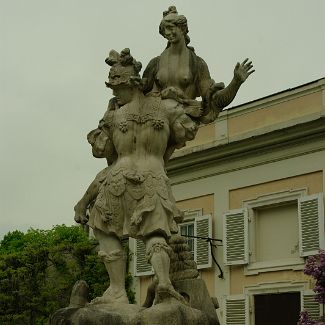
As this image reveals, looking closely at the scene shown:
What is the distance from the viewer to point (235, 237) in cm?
2448

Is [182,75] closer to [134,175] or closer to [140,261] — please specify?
[134,175]

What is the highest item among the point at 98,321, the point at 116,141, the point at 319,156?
the point at 319,156

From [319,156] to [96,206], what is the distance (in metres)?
16.1

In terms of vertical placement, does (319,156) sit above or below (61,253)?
above

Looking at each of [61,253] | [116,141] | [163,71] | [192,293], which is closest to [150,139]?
[116,141]

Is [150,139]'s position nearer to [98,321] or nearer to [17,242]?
[98,321]

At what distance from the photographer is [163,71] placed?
27.2 ft

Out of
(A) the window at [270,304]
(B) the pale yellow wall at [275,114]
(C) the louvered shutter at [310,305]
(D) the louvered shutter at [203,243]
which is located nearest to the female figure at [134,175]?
(C) the louvered shutter at [310,305]

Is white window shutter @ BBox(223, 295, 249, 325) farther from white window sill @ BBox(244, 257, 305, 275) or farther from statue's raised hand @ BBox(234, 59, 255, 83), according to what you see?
statue's raised hand @ BBox(234, 59, 255, 83)

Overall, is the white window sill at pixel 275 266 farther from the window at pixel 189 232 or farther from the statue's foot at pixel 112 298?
the statue's foot at pixel 112 298

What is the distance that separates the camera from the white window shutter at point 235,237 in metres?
24.2

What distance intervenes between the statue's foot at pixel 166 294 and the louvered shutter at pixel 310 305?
15.1 metres

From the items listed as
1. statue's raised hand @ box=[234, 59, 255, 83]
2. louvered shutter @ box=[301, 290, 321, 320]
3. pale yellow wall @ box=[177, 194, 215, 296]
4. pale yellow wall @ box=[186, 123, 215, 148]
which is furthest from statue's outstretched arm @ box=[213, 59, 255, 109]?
pale yellow wall @ box=[186, 123, 215, 148]

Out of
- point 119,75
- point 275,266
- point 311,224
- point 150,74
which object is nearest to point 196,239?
point 275,266
